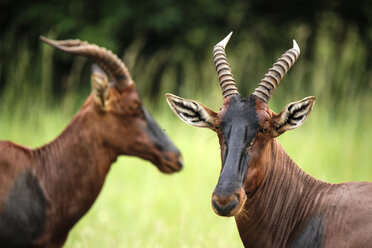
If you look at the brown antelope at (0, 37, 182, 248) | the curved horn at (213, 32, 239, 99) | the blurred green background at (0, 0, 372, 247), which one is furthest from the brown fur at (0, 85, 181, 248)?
the curved horn at (213, 32, 239, 99)

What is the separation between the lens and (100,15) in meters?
15.9

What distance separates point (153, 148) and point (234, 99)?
75.7 inches

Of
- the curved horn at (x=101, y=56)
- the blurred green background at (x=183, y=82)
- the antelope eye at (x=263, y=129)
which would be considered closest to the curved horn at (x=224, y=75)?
the antelope eye at (x=263, y=129)

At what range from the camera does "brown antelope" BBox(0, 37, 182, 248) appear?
5.29 m

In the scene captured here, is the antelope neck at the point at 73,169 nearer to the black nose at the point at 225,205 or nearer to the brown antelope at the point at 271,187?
the brown antelope at the point at 271,187

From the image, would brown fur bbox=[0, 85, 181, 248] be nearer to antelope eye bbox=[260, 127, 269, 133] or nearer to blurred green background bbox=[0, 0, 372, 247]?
blurred green background bbox=[0, 0, 372, 247]

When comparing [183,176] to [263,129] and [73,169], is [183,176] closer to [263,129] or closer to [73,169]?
[73,169]

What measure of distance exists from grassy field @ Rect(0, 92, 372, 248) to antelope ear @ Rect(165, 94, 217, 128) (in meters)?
2.87

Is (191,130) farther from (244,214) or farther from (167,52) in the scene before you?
(244,214)

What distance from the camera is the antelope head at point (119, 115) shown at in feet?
19.3

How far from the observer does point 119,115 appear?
6008 millimetres

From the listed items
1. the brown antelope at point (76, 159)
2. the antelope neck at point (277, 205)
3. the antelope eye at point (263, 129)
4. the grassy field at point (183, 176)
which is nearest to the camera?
the antelope eye at point (263, 129)

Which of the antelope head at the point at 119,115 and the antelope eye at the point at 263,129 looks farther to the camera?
the antelope head at the point at 119,115

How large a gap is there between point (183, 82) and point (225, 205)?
12486 millimetres
